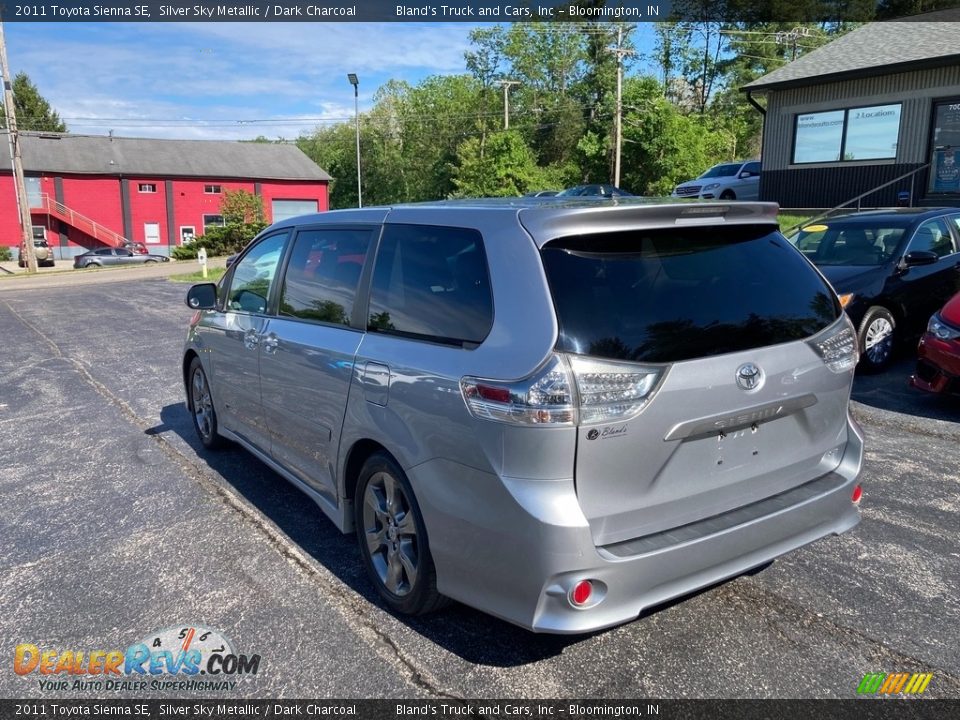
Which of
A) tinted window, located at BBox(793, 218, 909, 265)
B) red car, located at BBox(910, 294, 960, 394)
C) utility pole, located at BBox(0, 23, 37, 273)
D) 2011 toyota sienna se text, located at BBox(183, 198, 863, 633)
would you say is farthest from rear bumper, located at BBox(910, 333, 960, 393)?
utility pole, located at BBox(0, 23, 37, 273)

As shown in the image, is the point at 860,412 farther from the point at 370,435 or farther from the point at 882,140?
the point at 882,140

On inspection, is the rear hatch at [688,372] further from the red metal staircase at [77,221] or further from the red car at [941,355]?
the red metal staircase at [77,221]

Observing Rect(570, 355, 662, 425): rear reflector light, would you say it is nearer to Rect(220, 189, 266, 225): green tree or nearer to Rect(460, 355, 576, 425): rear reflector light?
Rect(460, 355, 576, 425): rear reflector light

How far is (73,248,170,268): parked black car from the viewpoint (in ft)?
130

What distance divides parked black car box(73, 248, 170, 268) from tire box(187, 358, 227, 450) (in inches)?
1504

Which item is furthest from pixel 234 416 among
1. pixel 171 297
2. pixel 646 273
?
pixel 171 297

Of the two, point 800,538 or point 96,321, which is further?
point 96,321

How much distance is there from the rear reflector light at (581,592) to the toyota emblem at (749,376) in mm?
933

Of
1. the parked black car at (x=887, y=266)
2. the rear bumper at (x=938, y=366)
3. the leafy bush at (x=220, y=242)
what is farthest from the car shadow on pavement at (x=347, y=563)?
the leafy bush at (x=220, y=242)

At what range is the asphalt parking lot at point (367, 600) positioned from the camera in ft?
9.51

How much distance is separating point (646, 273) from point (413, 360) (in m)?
0.98

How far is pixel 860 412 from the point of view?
6445 mm

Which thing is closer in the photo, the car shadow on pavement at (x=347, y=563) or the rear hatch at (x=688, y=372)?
the rear hatch at (x=688, y=372)

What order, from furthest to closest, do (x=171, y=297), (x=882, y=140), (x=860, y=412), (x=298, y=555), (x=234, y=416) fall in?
1. (x=882, y=140)
2. (x=171, y=297)
3. (x=860, y=412)
4. (x=234, y=416)
5. (x=298, y=555)
